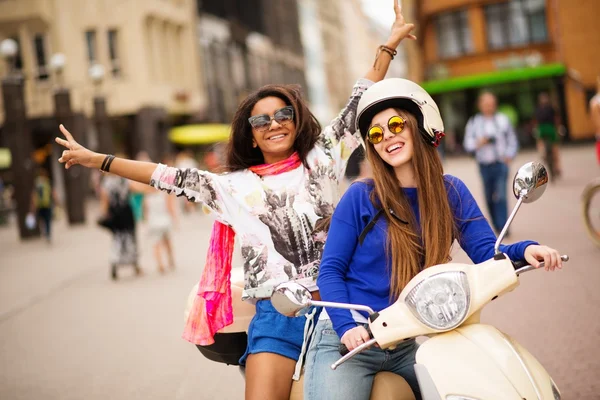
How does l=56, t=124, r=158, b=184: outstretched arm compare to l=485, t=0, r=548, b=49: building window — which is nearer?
l=56, t=124, r=158, b=184: outstretched arm

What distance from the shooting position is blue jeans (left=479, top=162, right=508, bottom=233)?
11383mm

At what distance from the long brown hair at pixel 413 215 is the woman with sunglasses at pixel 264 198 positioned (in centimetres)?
61

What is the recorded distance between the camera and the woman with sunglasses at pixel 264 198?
140 inches

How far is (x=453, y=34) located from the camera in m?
45.2

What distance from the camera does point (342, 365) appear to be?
2.95 metres

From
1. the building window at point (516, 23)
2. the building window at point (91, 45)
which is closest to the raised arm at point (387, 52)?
the building window at point (91, 45)

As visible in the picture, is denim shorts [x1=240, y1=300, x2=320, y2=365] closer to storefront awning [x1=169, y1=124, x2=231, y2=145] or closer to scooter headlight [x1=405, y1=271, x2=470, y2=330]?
scooter headlight [x1=405, y1=271, x2=470, y2=330]

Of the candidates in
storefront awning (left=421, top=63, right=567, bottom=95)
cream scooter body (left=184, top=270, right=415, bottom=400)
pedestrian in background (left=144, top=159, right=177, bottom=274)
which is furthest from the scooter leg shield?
storefront awning (left=421, top=63, right=567, bottom=95)

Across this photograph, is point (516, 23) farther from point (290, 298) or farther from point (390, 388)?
point (290, 298)

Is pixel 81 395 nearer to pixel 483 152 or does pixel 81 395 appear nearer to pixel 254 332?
pixel 254 332

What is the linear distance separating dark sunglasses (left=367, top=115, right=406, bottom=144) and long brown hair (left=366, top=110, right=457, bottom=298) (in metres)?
0.04

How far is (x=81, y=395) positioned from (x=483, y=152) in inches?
281

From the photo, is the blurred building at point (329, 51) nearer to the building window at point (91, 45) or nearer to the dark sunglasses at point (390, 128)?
the building window at point (91, 45)

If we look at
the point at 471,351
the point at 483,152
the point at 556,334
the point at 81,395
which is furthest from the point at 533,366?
the point at 483,152
